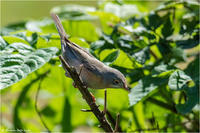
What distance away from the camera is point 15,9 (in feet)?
14.1

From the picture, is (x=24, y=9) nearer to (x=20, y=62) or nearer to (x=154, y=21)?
(x=154, y=21)

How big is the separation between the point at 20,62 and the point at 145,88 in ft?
1.52

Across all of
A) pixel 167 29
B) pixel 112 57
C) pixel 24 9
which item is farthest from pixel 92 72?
pixel 24 9

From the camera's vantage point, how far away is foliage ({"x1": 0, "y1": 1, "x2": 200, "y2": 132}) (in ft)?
3.86

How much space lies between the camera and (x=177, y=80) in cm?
117

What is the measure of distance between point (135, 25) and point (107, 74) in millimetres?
624

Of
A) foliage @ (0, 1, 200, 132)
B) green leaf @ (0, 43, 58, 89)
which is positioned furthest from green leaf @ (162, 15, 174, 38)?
green leaf @ (0, 43, 58, 89)

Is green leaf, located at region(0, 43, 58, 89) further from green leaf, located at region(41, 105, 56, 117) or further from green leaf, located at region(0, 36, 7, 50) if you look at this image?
green leaf, located at region(41, 105, 56, 117)

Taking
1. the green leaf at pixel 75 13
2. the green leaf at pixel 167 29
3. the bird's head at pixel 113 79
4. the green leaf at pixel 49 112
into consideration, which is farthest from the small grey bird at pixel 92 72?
the green leaf at pixel 49 112

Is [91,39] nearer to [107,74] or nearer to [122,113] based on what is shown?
[122,113]

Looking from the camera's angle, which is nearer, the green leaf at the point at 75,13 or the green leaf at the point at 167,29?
the green leaf at the point at 167,29

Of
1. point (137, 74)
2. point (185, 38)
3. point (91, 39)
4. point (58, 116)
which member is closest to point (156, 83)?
point (137, 74)

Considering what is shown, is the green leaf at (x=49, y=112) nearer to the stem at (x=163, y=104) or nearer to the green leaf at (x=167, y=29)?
the stem at (x=163, y=104)

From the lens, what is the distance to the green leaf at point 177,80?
3.76 feet
